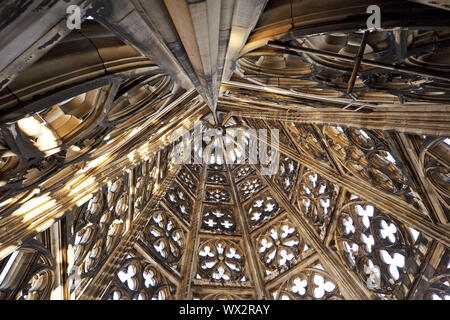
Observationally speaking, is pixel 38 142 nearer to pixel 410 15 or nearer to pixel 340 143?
pixel 410 15

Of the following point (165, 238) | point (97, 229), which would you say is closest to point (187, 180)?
point (165, 238)

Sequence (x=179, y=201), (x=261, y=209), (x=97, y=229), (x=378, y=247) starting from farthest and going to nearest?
(x=261, y=209)
(x=179, y=201)
(x=378, y=247)
(x=97, y=229)

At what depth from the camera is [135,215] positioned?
8188 millimetres

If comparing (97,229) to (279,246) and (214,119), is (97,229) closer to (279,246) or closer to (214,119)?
(214,119)

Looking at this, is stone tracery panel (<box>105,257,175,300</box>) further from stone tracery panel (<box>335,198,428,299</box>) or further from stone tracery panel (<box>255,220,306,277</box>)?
stone tracery panel (<box>335,198,428,299</box>)

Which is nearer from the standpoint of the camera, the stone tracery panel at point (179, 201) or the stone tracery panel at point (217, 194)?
the stone tracery panel at point (179, 201)

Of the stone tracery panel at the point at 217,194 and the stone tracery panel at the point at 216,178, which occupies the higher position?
the stone tracery panel at the point at 216,178

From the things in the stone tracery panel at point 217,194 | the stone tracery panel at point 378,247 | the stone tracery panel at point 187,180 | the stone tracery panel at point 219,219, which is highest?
the stone tracery panel at point 187,180

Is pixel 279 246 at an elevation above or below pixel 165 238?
below

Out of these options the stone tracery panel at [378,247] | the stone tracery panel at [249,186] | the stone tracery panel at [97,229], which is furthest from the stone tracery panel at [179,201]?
the stone tracery panel at [378,247]

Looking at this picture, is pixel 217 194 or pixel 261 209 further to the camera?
pixel 217 194

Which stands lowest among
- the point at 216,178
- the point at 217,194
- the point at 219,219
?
the point at 219,219

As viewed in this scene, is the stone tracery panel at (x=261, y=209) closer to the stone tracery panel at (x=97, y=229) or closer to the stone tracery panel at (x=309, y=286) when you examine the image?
the stone tracery panel at (x=309, y=286)
